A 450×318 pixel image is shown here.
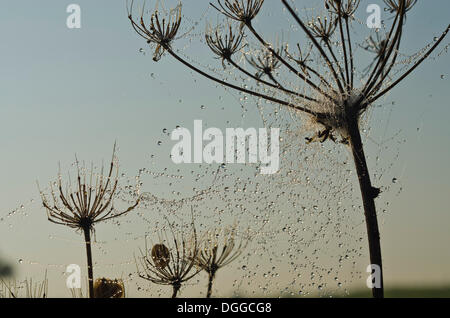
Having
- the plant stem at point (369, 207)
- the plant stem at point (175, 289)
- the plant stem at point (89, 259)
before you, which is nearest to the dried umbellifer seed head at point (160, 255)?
the plant stem at point (175, 289)

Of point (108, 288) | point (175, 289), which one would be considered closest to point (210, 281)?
point (175, 289)

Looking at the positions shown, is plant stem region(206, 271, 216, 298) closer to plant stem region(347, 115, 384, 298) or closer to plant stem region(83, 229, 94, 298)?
plant stem region(83, 229, 94, 298)

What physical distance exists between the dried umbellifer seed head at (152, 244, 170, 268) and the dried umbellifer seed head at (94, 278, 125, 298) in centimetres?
45

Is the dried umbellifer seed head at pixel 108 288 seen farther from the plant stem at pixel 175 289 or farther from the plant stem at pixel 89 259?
the plant stem at pixel 175 289

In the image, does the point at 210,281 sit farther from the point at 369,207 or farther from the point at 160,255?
the point at 369,207

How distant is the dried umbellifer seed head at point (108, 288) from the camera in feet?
14.8

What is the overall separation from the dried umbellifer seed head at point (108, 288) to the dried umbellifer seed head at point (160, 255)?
0.45 m

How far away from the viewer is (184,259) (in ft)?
16.3

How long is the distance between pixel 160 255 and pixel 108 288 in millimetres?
524

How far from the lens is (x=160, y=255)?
4973mm
